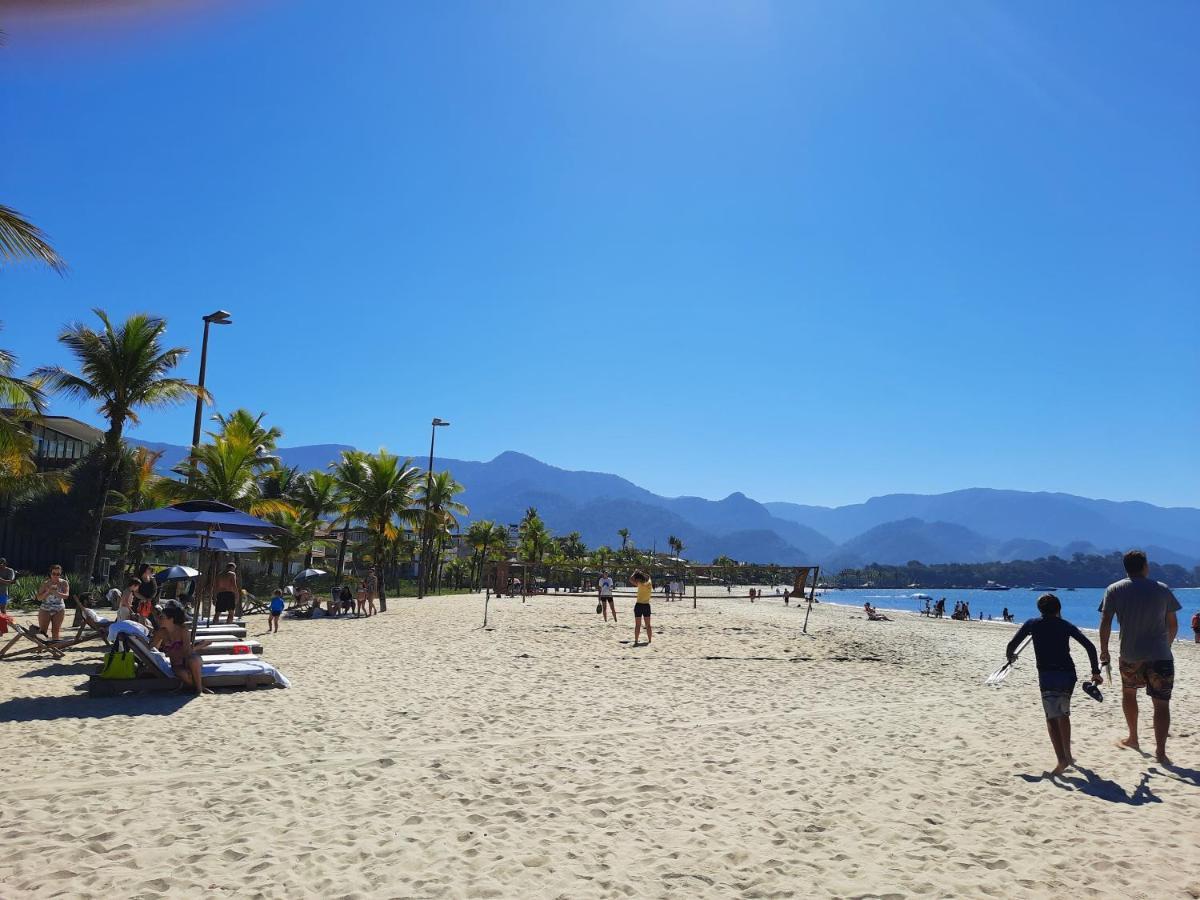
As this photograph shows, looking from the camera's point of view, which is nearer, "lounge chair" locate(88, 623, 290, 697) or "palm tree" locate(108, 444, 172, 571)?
"lounge chair" locate(88, 623, 290, 697)

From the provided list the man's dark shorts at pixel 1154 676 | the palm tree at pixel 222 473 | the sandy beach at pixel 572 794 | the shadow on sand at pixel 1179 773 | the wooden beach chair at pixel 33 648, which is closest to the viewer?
the sandy beach at pixel 572 794

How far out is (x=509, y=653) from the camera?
13.6 m

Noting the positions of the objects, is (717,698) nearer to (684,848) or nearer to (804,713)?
(804,713)

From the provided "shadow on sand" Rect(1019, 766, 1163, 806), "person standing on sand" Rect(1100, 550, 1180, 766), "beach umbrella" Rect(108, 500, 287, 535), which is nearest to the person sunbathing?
"beach umbrella" Rect(108, 500, 287, 535)

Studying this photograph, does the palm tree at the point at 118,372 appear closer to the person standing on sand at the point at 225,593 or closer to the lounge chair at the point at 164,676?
the person standing on sand at the point at 225,593

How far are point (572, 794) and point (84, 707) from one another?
5.82 m

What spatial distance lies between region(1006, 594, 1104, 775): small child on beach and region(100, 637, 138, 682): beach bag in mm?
9170

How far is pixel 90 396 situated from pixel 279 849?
1782cm

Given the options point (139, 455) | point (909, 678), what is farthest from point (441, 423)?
point (909, 678)

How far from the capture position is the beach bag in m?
8.34

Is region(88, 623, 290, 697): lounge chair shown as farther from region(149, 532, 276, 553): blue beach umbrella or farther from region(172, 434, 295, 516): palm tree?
region(172, 434, 295, 516): palm tree

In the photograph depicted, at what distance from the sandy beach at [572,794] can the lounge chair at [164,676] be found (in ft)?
0.76

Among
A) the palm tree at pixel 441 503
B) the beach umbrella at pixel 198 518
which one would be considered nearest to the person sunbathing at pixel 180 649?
the beach umbrella at pixel 198 518

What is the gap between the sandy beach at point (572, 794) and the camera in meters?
4.01
